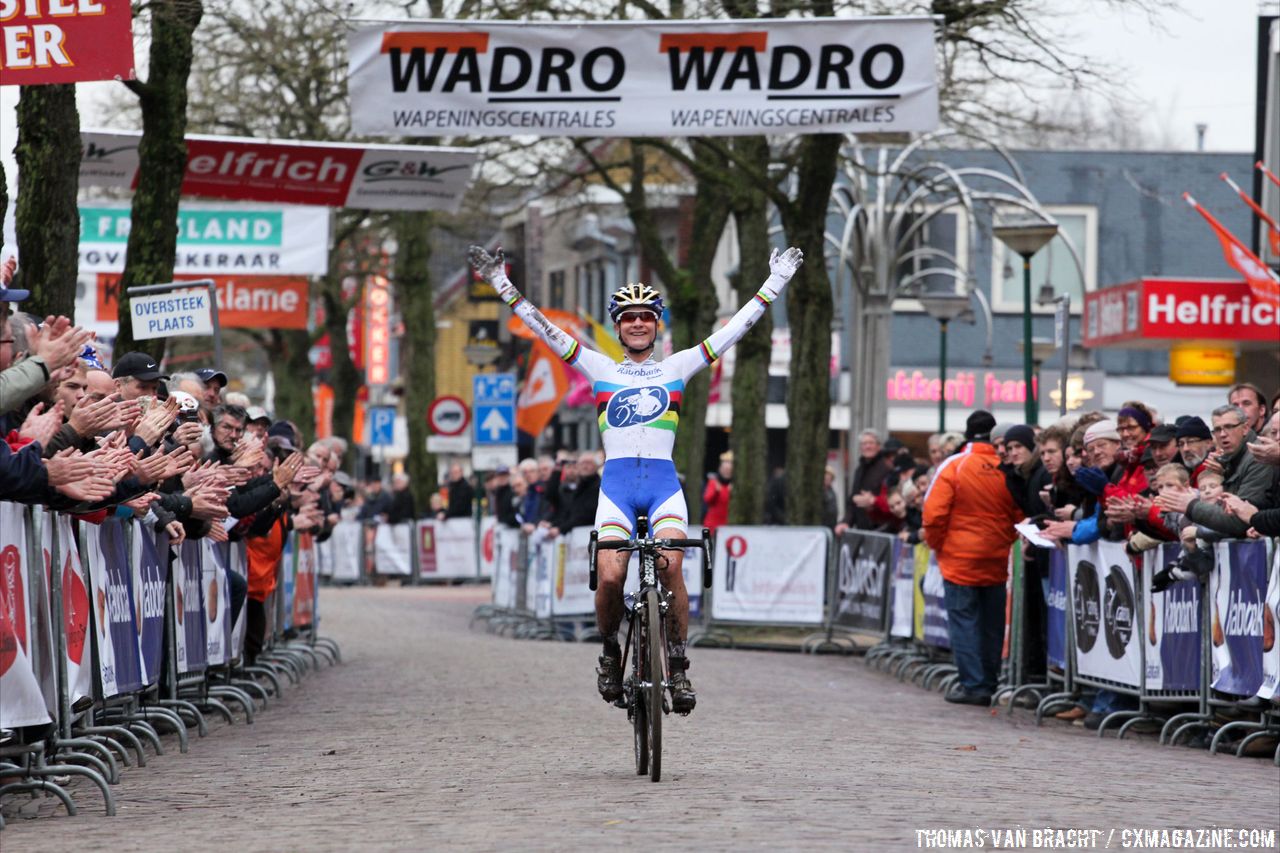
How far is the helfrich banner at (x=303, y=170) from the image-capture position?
20.5 metres

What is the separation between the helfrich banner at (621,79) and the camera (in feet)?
53.5

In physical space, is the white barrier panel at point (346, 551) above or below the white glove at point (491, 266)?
below

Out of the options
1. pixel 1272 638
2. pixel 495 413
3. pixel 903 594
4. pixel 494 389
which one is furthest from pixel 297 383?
pixel 1272 638

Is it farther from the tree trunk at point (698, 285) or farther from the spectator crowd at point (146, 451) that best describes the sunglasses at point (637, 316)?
the tree trunk at point (698, 285)

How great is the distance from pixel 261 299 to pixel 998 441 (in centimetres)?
1410

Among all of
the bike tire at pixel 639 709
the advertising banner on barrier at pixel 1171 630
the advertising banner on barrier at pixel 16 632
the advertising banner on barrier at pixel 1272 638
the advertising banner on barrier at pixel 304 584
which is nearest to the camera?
the advertising banner on barrier at pixel 16 632

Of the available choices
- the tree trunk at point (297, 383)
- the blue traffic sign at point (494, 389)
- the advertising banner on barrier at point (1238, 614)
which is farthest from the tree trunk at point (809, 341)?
the tree trunk at point (297, 383)

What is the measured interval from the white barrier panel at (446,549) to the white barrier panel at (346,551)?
1388mm

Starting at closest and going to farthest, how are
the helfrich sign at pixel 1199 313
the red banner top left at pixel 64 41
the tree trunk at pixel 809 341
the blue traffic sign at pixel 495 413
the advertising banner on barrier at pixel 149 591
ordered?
the advertising banner on barrier at pixel 149 591
the red banner top left at pixel 64 41
the tree trunk at pixel 809 341
the helfrich sign at pixel 1199 313
the blue traffic sign at pixel 495 413

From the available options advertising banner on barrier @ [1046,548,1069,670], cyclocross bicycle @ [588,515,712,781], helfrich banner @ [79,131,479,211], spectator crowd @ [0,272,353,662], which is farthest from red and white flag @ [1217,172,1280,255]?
cyclocross bicycle @ [588,515,712,781]

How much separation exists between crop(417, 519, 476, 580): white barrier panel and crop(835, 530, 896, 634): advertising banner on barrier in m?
18.8

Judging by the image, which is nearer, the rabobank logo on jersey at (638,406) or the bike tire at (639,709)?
the bike tire at (639,709)

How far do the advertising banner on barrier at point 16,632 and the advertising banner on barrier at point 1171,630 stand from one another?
22.2 feet

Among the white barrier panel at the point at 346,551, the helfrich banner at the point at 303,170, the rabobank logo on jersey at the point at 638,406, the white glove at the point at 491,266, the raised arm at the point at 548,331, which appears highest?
the helfrich banner at the point at 303,170
